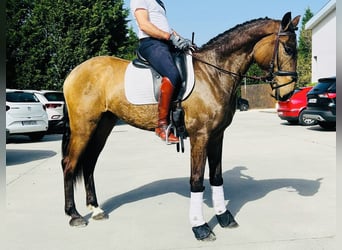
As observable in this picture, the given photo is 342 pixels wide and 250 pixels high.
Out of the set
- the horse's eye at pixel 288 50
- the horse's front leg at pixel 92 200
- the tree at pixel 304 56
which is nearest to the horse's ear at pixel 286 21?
the horse's eye at pixel 288 50

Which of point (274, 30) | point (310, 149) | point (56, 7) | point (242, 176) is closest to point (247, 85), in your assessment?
point (56, 7)

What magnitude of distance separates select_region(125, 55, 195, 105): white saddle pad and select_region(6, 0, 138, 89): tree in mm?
19320

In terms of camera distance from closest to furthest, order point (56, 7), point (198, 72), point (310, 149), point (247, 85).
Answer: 1. point (198, 72)
2. point (310, 149)
3. point (56, 7)
4. point (247, 85)

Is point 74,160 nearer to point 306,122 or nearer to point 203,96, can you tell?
point 203,96

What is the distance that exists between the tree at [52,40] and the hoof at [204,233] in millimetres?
20202

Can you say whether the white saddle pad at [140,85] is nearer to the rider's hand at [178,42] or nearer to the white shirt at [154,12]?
the rider's hand at [178,42]

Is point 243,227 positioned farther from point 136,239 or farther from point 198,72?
point 198,72

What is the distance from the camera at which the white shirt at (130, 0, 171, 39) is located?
4316 mm

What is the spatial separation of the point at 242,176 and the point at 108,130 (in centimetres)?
293

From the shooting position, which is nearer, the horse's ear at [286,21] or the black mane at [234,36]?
the horse's ear at [286,21]

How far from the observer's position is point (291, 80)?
4.16m

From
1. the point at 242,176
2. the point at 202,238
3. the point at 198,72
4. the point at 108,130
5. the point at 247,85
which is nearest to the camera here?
the point at 202,238

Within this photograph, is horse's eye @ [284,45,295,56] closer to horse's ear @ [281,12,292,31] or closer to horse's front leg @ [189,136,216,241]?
horse's ear @ [281,12,292,31]

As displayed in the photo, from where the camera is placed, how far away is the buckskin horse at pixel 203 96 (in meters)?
4.19
